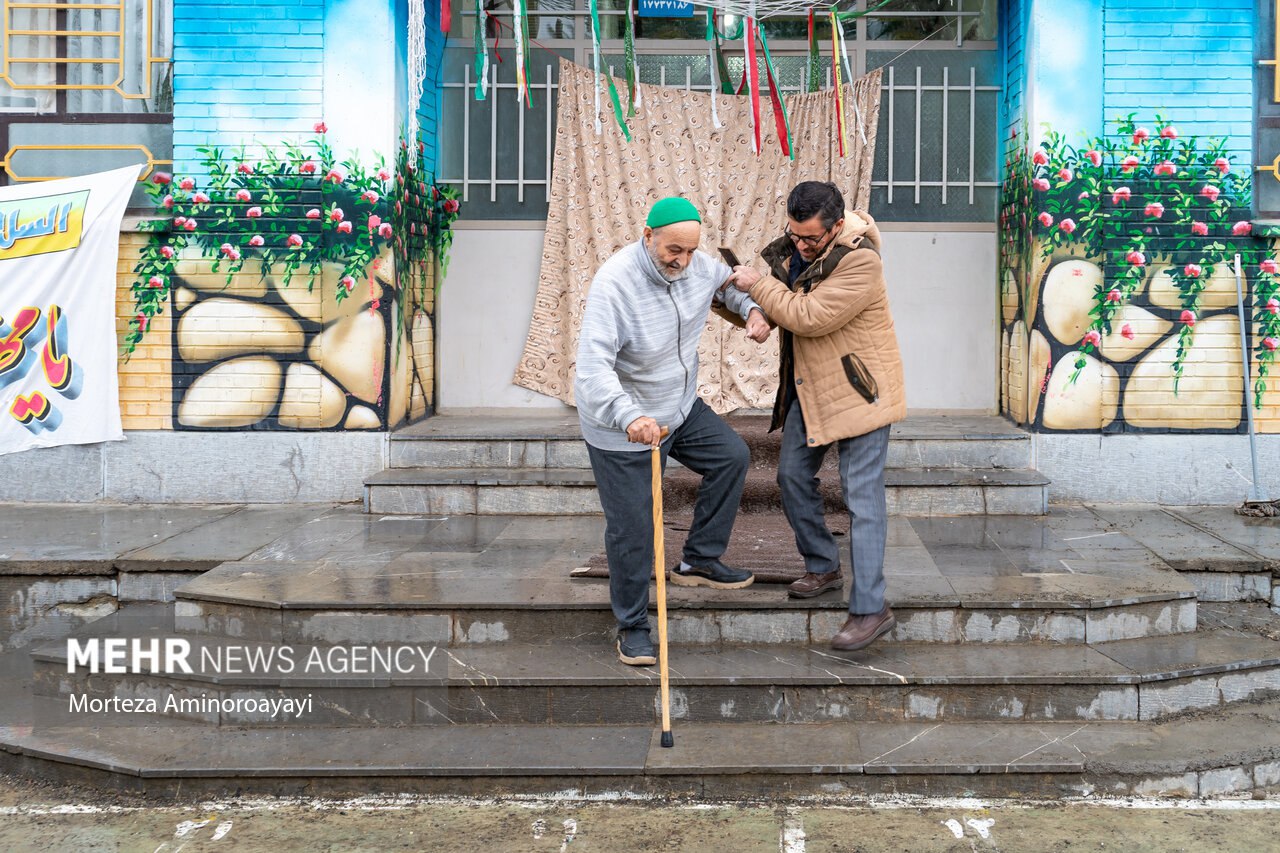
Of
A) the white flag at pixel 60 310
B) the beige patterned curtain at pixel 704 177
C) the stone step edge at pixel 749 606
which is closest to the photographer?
the stone step edge at pixel 749 606

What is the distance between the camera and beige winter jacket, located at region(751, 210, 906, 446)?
5133 mm

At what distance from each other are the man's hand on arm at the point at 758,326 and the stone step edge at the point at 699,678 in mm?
1305

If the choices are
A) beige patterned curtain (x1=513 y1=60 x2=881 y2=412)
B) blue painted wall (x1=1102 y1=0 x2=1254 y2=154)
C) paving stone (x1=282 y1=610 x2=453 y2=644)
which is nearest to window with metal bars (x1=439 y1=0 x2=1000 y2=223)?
beige patterned curtain (x1=513 y1=60 x2=881 y2=412)

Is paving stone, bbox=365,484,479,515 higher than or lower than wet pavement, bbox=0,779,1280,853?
higher

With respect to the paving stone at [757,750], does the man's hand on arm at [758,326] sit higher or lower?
higher

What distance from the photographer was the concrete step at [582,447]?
8062 mm

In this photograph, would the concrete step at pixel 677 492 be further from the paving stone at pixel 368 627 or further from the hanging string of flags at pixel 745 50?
the paving stone at pixel 368 627

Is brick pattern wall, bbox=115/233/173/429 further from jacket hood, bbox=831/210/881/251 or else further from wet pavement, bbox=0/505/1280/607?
jacket hood, bbox=831/210/881/251

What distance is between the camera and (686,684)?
507 cm

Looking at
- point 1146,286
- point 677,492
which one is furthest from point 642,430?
point 1146,286

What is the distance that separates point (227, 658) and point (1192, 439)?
5840mm

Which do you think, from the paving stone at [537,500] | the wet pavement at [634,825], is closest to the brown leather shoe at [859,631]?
the wet pavement at [634,825]

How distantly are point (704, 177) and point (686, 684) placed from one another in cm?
480

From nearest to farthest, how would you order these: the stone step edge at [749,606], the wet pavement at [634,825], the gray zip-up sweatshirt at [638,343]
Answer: the wet pavement at [634,825], the gray zip-up sweatshirt at [638,343], the stone step edge at [749,606]
